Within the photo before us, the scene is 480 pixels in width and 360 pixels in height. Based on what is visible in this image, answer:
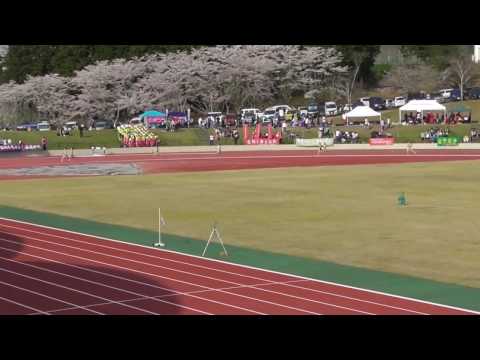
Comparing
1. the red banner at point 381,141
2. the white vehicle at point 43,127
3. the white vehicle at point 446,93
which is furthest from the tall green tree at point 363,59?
the white vehicle at point 43,127

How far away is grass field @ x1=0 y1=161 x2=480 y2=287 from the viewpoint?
63.1 ft

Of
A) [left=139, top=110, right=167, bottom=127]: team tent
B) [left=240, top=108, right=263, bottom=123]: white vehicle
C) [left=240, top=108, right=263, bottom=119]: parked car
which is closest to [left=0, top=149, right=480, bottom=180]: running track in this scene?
[left=240, top=108, right=263, bottom=123]: white vehicle

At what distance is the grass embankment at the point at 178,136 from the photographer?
6956cm

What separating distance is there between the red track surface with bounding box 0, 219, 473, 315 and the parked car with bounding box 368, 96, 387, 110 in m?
69.8

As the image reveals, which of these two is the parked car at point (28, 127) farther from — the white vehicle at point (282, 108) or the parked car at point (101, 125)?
the white vehicle at point (282, 108)

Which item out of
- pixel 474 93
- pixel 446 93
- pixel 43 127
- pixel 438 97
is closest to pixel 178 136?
pixel 43 127

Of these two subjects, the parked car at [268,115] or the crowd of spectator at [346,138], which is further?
the parked car at [268,115]

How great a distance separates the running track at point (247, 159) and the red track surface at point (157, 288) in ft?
90.4

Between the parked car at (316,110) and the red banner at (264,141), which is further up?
the parked car at (316,110)

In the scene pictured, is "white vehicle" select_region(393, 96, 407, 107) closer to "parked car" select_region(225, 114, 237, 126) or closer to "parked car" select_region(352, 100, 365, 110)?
→ "parked car" select_region(352, 100, 365, 110)

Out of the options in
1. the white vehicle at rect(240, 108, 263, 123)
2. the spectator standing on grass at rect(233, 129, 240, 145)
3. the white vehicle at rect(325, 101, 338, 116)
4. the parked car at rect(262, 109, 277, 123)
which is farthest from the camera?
the white vehicle at rect(325, 101, 338, 116)
